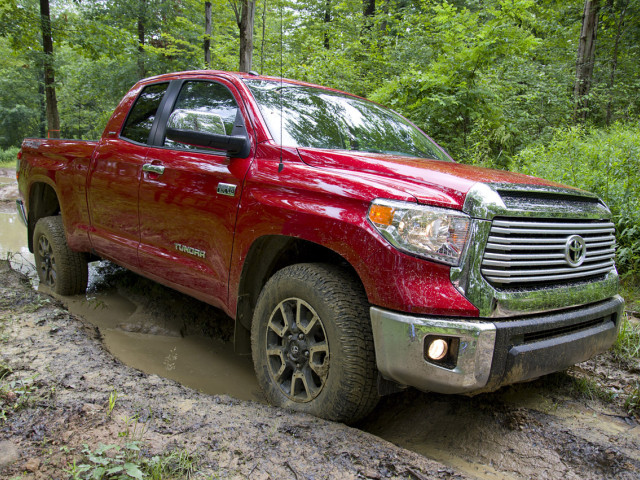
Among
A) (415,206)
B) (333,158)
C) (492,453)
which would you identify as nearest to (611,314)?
(492,453)

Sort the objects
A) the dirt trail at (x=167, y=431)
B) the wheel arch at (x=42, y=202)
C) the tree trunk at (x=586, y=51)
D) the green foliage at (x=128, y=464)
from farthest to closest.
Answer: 1. the tree trunk at (x=586, y=51)
2. the wheel arch at (x=42, y=202)
3. the dirt trail at (x=167, y=431)
4. the green foliage at (x=128, y=464)

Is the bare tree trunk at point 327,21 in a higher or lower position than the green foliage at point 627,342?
higher

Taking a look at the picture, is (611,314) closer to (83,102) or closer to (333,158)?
(333,158)

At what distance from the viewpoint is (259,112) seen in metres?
2.82

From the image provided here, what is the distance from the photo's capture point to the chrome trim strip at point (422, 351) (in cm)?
186

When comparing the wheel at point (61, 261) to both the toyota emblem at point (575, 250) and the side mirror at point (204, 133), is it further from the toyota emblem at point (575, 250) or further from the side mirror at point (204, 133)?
the toyota emblem at point (575, 250)

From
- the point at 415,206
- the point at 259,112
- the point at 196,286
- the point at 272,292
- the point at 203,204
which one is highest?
the point at 259,112

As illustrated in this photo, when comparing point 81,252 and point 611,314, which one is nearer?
point 611,314

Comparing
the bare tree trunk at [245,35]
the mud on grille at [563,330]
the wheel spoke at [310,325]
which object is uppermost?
the bare tree trunk at [245,35]

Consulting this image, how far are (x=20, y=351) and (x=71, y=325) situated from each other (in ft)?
1.88

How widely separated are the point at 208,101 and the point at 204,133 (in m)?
0.82

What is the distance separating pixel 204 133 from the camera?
2.50 m

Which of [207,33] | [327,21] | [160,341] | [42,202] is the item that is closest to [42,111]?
[327,21]

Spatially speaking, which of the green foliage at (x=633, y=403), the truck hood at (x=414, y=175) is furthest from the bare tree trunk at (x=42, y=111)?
the green foliage at (x=633, y=403)
